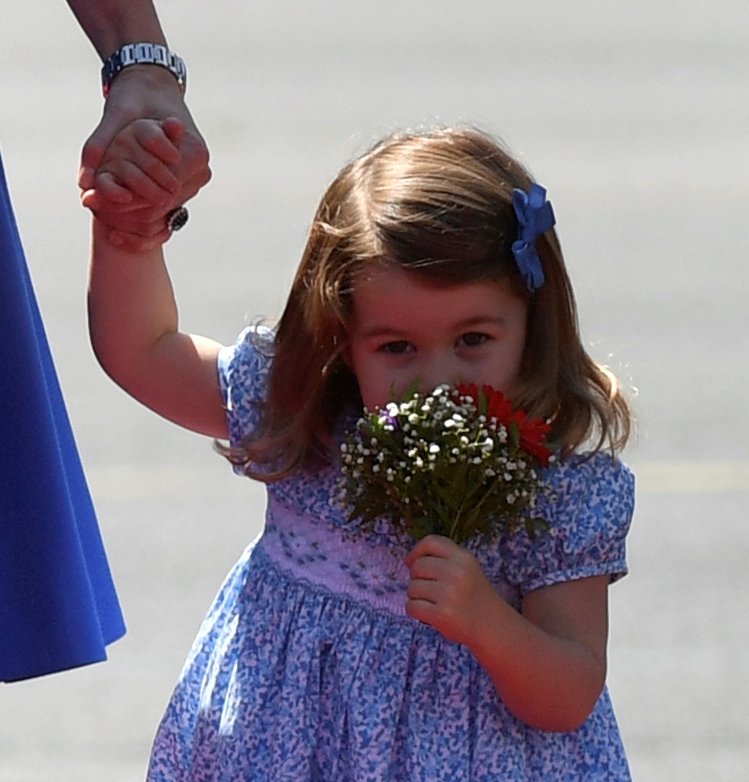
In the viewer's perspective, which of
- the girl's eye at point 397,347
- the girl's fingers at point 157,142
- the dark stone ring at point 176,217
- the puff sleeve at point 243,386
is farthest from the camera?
the puff sleeve at point 243,386

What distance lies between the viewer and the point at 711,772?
4.64 m

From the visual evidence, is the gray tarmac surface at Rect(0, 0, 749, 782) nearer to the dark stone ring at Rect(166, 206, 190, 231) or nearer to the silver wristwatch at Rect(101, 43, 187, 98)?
the dark stone ring at Rect(166, 206, 190, 231)

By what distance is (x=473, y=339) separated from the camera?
2.71 meters

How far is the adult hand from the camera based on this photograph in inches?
103

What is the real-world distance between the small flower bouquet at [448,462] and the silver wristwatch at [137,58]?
0.62 m

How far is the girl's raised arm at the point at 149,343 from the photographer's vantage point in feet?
9.46

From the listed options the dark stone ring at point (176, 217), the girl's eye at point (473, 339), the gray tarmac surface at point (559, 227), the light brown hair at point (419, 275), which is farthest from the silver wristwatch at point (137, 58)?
the gray tarmac surface at point (559, 227)

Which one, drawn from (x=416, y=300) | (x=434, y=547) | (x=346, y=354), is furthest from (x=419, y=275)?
(x=434, y=547)

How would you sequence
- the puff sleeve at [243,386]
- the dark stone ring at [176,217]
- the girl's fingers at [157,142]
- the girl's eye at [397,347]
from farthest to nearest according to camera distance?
the puff sleeve at [243,386] → the dark stone ring at [176,217] → the girl's eye at [397,347] → the girl's fingers at [157,142]

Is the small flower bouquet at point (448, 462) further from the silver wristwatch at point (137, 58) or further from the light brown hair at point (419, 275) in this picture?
the silver wristwatch at point (137, 58)

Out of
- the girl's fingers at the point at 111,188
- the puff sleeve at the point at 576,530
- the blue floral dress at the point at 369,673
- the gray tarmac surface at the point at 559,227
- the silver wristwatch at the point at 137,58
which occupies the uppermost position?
the silver wristwatch at the point at 137,58

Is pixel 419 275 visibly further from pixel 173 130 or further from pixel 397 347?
pixel 173 130

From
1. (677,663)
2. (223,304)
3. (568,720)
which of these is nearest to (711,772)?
(677,663)

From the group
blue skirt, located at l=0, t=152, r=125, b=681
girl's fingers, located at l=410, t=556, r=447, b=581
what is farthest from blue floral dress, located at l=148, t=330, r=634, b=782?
blue skirt, located at l=0, t=152, r=125, b=681
